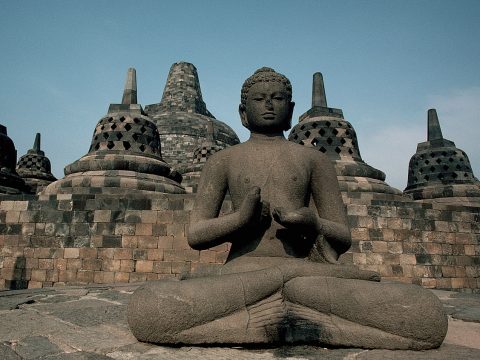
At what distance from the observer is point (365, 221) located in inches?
296

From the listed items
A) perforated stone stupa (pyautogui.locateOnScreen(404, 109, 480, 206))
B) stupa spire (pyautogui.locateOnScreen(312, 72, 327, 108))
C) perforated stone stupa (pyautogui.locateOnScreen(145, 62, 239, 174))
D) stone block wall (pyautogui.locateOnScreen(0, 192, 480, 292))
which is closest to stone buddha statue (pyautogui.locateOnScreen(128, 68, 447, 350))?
stone block wall (pyautogui.locateOnScreen(0, 192, 480, 292))

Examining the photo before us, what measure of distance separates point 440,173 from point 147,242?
9204 mm

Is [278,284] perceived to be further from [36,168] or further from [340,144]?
[36,168]

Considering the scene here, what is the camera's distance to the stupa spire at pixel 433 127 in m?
12.4

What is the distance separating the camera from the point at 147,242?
24.7 ft

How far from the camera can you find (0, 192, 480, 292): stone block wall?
24.3 feet

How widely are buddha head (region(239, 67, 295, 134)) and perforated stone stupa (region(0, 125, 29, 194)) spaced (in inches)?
348

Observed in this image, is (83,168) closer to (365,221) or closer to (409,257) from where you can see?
(365,221)

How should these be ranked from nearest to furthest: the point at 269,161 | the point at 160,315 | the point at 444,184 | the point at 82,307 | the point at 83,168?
the point at 160,315 → the point at 269,161 → the point at 82,307 → the point at 83,168 → the point at 444,184

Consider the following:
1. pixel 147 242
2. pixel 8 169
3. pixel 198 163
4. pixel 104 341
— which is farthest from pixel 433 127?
pixel 8 169

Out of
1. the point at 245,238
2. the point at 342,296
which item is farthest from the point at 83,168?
the point at 342,296

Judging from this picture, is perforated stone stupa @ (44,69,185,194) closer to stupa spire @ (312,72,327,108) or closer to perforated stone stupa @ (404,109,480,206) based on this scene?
stupa spire @ (312,72,327,108)

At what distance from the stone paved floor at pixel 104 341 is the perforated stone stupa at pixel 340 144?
5.25 m

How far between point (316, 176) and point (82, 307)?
274 cm
